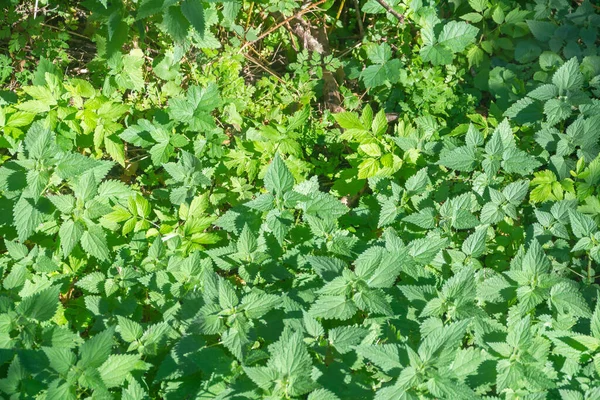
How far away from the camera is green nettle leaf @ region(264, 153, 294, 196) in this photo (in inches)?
106

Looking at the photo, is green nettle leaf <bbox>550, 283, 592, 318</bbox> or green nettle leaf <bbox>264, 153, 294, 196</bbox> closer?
green nettle leaf <bbox>550, 283, 592, 318</bbox>

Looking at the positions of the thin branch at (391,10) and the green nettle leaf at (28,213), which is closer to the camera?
the green nettle leaf at (28,213)

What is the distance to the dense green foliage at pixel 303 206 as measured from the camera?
7.04 ft

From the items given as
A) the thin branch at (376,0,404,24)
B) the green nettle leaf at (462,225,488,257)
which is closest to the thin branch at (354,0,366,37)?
the thin branch at (376,0,404,24)

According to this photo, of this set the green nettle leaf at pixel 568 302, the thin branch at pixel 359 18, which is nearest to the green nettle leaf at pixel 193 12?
the green nettle leaf at pixel 568 302

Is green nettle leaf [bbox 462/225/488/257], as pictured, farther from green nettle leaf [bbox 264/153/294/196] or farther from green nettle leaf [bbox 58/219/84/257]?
green nettle leaf [bbox 58/219/84/257]

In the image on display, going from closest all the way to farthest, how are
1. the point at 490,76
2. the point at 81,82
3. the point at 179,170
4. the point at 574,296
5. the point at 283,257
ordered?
the point at 574,296 → the point at 283,257 → the point at 179,170 → the point at 81,82 → the point at 490,76

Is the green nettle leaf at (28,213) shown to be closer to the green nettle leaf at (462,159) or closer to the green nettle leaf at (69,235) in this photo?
the green nettle leaf at (69,235)

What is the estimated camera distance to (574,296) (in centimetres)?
247

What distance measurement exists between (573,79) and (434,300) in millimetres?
1596

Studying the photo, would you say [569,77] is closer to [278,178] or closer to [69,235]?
[278,178]

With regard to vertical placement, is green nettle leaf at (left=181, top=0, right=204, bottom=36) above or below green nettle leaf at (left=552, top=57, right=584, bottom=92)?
above

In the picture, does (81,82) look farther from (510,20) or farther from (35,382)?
(510,20)

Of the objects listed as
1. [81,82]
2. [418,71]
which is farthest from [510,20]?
[81,82]
